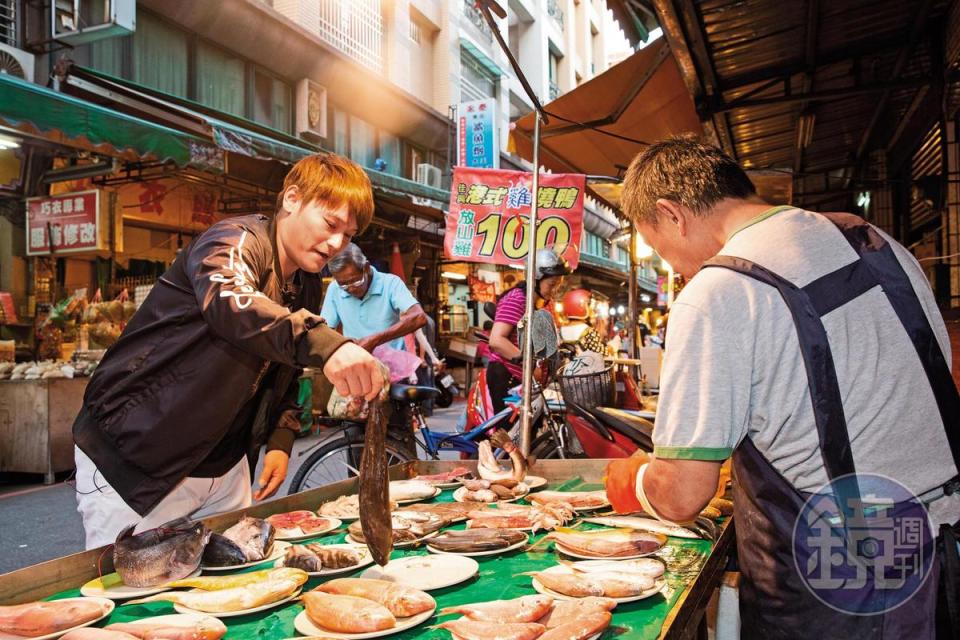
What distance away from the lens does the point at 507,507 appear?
2885mm

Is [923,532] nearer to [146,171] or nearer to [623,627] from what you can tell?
[623,627]

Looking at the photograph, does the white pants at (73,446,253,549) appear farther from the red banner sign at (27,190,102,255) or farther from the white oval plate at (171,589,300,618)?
the red banner sign at (27,190,102,255)

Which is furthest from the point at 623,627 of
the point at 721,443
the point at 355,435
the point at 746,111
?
the point at 746,111

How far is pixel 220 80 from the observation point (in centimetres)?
1443

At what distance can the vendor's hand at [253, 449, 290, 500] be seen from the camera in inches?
116

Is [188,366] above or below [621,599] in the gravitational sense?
above

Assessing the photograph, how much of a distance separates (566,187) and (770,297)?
4.77 metres

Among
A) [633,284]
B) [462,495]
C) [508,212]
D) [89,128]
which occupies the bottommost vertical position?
[462,495]

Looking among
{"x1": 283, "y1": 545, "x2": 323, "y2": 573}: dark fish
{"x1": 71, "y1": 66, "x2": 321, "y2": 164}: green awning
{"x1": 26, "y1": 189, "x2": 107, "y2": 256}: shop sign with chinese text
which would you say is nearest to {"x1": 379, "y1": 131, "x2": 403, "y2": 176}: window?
{"x1": 71, "y1": 66, "x2": 321, "y2": 164}: green awning

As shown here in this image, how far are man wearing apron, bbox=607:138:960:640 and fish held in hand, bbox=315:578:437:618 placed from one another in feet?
2.40

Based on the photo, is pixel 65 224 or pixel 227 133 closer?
pixel 227 133

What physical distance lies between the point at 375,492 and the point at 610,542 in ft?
2.83

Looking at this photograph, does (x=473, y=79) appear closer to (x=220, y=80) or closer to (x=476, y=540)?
(x=220, y=80)

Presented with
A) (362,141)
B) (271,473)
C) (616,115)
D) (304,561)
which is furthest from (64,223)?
(362,141)
